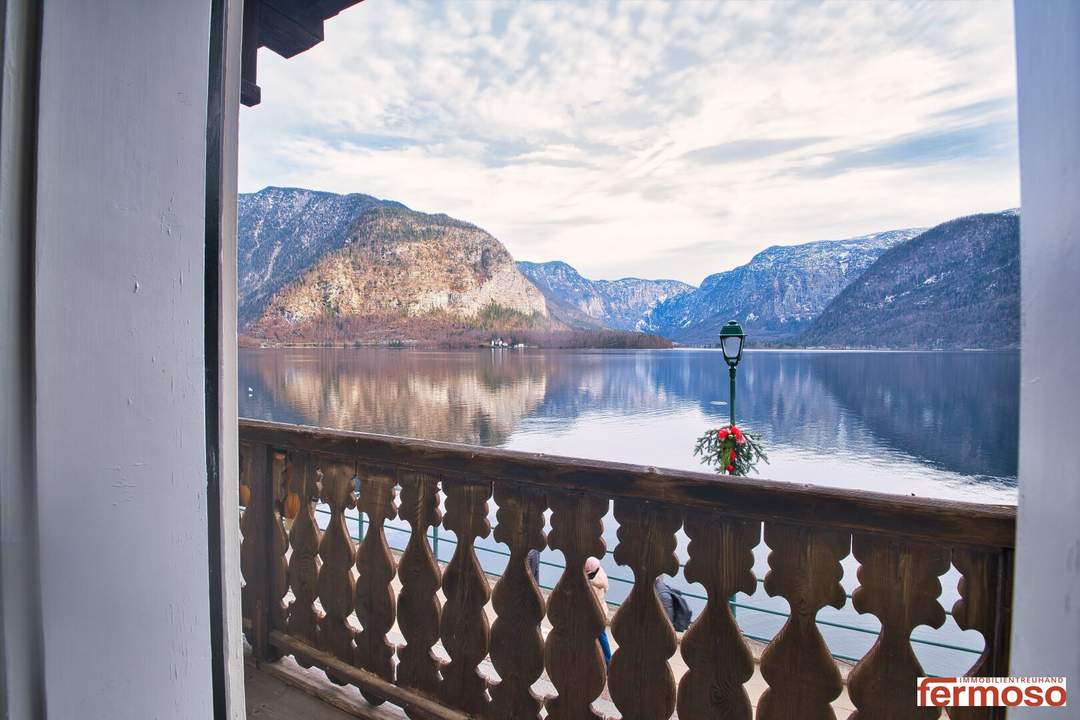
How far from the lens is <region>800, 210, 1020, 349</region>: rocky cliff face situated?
33.8m

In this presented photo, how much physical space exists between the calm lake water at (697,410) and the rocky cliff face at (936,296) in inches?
239

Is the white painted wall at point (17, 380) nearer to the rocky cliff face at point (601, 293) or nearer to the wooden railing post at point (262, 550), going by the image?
the wooden railing post at point (262, 550)

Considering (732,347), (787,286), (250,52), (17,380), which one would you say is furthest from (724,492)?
(787,286)

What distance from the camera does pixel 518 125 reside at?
260 ft

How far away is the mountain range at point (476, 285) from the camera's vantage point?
2172 inches

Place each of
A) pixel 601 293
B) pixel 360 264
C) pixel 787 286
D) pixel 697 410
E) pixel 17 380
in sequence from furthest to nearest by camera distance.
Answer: pixel 601 293 < pixel 787 286 < pixel 360 264 < pixel 697 410 < pixel 17 380

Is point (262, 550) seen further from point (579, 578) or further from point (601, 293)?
point (601, 293)

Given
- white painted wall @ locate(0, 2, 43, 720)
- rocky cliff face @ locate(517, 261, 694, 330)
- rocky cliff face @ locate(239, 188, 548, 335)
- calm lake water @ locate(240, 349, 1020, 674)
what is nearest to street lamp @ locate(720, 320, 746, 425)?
calm lake water @ locate(240, 349, 1020, 674)

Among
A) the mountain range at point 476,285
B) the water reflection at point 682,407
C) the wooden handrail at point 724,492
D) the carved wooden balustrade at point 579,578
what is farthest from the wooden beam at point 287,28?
the mountain range at point 476,285

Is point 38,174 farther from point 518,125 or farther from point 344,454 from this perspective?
point 518,125

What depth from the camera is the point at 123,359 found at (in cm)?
59

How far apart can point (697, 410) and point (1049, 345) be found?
62140 mm

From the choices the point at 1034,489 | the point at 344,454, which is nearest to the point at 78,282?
the point at 1034,489

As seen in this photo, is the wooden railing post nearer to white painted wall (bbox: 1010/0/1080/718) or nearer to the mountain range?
white painted wall (bbox: 1010/0/1080/718)
